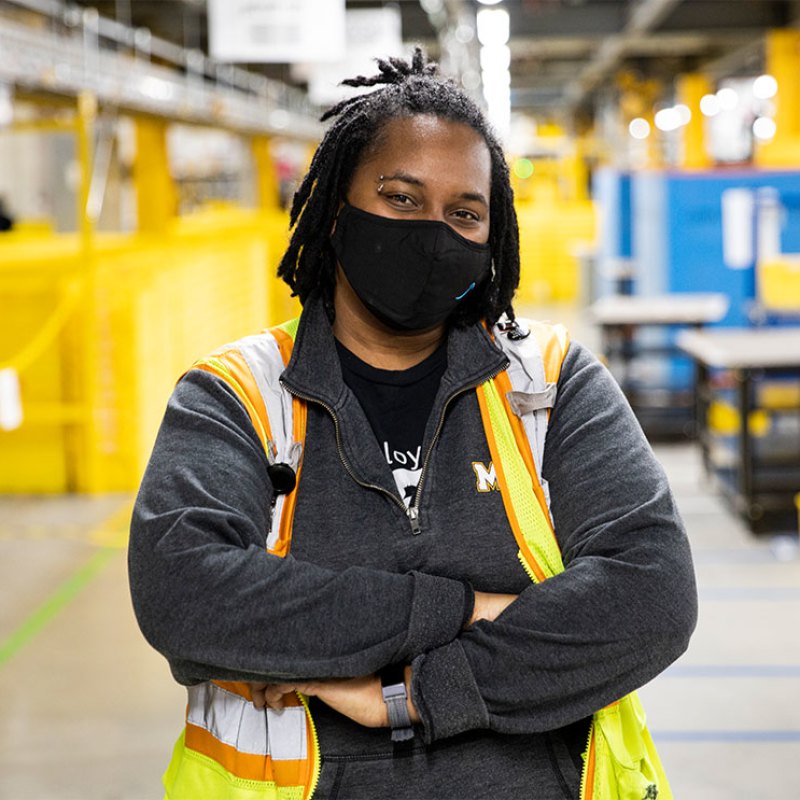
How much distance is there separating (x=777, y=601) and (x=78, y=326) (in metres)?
5.01

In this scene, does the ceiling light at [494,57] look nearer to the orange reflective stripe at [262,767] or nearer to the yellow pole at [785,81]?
the yellow pole at [785,81]

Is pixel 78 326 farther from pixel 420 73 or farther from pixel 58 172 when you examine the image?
pixel 58 172

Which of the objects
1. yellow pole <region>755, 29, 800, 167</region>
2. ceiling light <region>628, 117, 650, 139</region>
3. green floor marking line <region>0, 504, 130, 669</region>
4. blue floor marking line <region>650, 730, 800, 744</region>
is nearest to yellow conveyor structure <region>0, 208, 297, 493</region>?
green floor marking line <region>0, 504, 130, 669</region>

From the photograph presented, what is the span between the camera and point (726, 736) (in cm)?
455

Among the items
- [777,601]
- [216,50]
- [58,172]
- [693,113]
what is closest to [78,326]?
[216,50]

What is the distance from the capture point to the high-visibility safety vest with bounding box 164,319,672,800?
1683mm

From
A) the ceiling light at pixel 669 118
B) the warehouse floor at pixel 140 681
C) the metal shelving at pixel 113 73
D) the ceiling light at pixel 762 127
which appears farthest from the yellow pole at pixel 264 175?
the ceiling light at pixel 669 118

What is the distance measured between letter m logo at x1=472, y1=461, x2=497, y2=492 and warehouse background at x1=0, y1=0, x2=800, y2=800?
69cm

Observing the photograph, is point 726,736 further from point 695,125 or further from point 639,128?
point 639,128

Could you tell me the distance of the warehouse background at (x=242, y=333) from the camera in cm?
479

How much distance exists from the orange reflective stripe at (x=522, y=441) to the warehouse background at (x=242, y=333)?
1.86 ft

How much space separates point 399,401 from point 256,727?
544 mm

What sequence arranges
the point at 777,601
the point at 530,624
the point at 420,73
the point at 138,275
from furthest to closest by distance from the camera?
the point at 138,275
the point at 777,601
the point at 420,73
the point at 530,624

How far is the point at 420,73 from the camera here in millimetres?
2016
